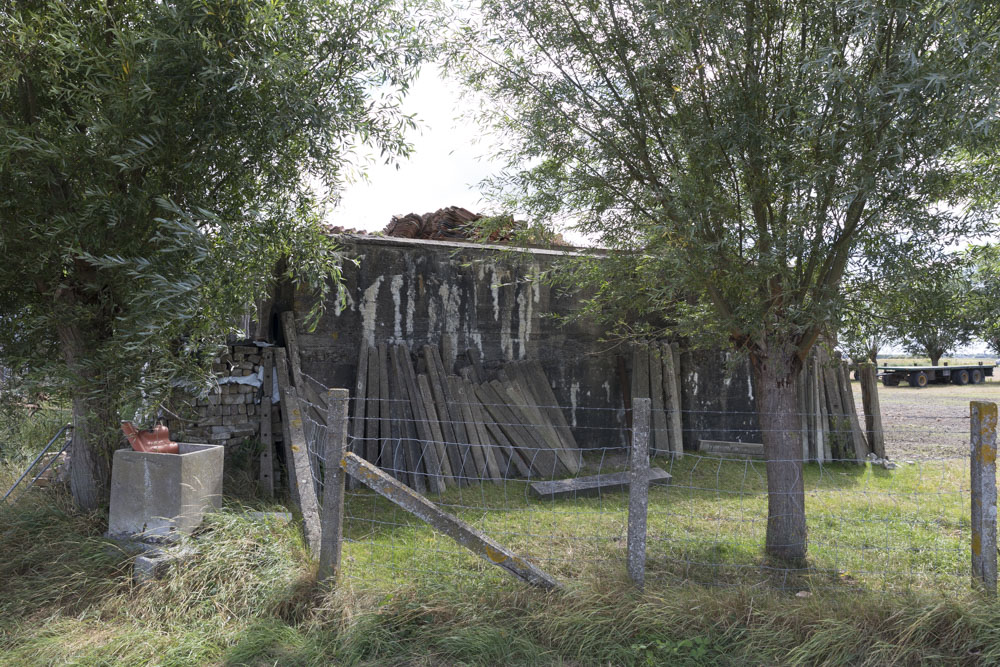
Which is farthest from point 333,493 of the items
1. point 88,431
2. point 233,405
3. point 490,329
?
point 490,329

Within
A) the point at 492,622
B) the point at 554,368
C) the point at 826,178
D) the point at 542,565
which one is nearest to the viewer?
the point at 492,622

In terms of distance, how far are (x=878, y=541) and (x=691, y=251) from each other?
3.31 m

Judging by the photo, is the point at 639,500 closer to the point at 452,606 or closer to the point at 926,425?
the point at 452,606

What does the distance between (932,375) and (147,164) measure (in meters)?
31.7

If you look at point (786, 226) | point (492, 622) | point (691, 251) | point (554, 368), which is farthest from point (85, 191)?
point (554, 368)

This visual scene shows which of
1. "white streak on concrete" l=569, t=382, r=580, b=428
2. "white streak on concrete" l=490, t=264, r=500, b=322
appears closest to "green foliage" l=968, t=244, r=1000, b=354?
"white streak on concrete" l=569, t=382, r=580, b=428

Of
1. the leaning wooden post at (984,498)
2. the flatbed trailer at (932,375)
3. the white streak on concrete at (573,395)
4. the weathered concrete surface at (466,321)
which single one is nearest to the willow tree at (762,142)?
the leaning wooden post at (984,498)

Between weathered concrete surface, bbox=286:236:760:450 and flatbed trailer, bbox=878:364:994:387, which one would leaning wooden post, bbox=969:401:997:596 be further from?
flatbed trailer, bbox=878:364:994:387

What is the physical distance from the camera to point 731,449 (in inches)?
390

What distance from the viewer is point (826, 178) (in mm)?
4645

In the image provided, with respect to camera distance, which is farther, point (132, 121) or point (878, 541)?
point (878, 541)

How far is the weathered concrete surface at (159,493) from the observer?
15.5 ft

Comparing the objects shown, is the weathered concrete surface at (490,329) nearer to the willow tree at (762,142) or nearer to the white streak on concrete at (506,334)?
the white streak on concrete at (506,334)

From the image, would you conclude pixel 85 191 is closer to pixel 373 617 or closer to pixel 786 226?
pixel 373 617
